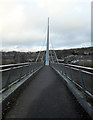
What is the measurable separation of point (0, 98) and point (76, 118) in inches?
81.6

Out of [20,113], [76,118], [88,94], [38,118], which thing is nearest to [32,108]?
[20,113]

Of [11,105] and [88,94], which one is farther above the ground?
[88,94]

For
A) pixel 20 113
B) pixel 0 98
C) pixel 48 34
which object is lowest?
pixel 20 113

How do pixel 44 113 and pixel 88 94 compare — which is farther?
pixel 88 94

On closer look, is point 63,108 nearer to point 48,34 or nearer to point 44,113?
point 44,113

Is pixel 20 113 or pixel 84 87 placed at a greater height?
pixel 84 87

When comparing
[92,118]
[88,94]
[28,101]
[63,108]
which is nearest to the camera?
[92,118]

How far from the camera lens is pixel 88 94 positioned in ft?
15.9

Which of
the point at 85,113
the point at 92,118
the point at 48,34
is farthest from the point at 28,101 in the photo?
the point at 48,34

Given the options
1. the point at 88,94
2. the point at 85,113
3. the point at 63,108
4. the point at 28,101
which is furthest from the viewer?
the point at 28,101

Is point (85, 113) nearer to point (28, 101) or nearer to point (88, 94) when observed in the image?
point (88, 94)

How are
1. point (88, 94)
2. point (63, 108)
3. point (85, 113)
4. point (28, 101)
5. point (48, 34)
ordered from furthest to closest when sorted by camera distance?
point (48, 34) < point (28, 101) < point (88, 94) < point (63, 108) < point (85, 113)

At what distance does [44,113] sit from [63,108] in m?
0.66

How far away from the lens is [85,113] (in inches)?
158
